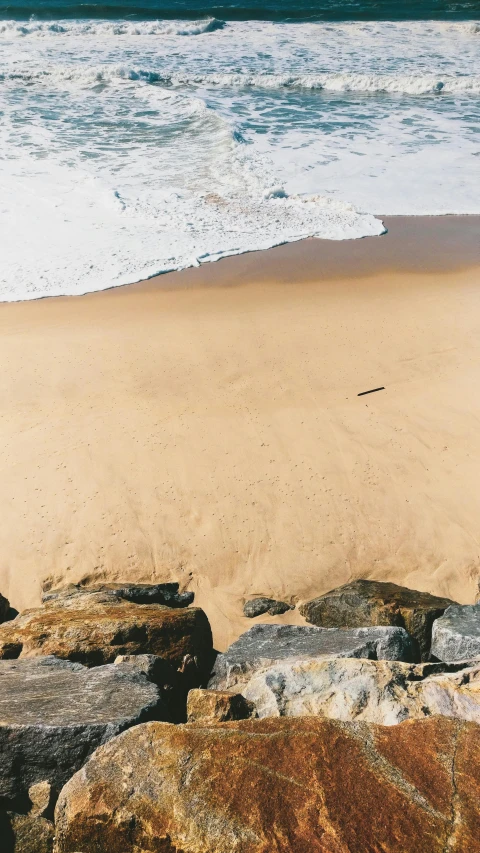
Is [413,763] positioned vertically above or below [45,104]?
below

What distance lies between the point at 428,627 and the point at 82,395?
210 inches

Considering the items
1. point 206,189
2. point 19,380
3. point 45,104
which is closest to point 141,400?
point 19,380

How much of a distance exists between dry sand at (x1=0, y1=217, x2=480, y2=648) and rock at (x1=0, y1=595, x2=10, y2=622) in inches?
8.0

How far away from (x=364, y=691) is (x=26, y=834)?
1.98m

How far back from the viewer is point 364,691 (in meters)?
3.66

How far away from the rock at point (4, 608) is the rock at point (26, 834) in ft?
8.56

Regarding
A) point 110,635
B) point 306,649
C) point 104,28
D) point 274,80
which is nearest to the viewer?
point 306,649

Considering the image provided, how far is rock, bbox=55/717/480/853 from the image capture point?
252 centimetres

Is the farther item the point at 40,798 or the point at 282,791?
the point at 40,798

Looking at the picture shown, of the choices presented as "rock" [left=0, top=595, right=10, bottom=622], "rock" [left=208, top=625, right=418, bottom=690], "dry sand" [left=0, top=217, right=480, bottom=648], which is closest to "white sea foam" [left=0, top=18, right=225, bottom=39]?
"dry sand" [left=0, top=217, right=480, bottom=648]

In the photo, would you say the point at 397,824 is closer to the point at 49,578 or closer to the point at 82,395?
the point at 49,578

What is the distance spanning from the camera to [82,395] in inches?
326

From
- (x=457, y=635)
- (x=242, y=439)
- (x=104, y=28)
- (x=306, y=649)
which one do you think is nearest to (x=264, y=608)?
(x=306, y=649)

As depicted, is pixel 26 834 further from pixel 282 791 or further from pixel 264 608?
pixel 264 608
